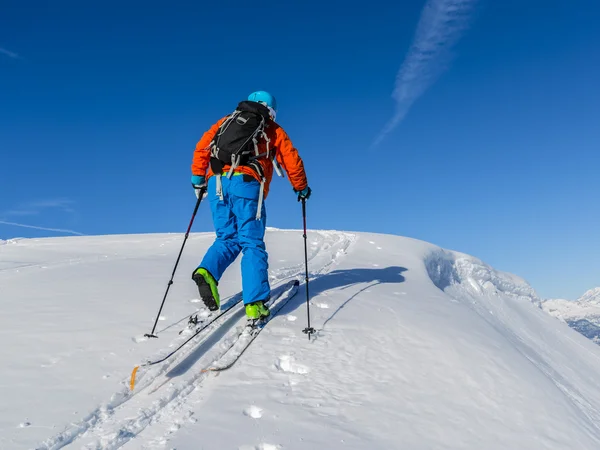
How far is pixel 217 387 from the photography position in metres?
3.39

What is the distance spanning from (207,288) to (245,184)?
1.37 m

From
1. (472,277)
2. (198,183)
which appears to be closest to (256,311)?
(198,183)

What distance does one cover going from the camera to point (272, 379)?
357 centimetres

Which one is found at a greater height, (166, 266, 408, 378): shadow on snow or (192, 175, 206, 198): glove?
(192, 175, 206, 198): glove

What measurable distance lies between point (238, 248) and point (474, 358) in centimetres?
314

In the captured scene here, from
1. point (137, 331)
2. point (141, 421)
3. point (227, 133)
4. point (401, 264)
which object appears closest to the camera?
point (141, 421)

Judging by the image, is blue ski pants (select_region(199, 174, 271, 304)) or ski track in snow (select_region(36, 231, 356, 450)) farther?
blue ski pants (select_region(199, 174, 271, 304))

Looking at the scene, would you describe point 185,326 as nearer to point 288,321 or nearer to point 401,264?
point 288,321

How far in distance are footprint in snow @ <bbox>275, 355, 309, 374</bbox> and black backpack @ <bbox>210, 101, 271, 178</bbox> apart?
8.00 feet

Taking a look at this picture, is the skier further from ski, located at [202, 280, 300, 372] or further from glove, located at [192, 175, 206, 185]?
ski, located at [202, 280, 300, 372]

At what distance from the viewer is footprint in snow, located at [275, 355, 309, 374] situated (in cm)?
379

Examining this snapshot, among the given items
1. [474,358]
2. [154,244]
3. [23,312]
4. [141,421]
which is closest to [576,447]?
[474,358]

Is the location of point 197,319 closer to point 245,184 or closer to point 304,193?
point 245,184

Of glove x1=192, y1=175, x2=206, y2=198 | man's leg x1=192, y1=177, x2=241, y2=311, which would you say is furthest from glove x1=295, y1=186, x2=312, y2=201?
glove x1=192, y1=175, x2=206, y2=198
